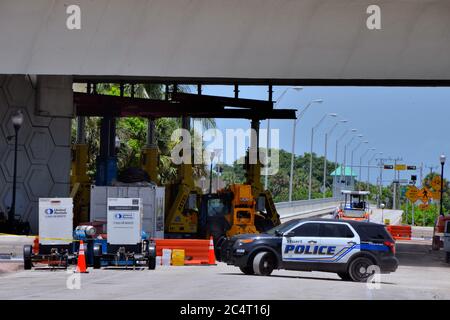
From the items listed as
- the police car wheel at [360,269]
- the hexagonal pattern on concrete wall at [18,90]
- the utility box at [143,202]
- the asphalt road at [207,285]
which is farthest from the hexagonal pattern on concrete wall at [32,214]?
the police car wheel at [360,269]

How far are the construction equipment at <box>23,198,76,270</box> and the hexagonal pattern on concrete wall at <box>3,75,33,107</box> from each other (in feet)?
47.4

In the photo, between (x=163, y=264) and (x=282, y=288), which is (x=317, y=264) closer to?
(x=282, y=288)

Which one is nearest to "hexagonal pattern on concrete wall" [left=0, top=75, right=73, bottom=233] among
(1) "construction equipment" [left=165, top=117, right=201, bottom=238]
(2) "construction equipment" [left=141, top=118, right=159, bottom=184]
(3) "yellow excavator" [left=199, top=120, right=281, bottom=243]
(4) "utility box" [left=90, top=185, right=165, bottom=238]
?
(1) "construction equipment" [left=165, top=117, right=201, bottom=238]

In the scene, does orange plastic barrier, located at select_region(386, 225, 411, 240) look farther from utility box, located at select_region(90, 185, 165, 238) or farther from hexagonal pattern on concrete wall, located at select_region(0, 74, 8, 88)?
hexagonal pattern on concrete wall, located at select_region(0, 74, 8, 88)

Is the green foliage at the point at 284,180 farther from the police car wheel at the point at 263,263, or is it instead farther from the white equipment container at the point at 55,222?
the police car wheel at the point at 263,263

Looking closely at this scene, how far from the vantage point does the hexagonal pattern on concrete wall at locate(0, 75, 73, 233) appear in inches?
1639

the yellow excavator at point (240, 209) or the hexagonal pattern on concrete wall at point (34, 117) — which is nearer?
the yellow excavator at point (240, 209)

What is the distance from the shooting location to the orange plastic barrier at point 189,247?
33844 mm

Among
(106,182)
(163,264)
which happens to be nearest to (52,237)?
(163,264)

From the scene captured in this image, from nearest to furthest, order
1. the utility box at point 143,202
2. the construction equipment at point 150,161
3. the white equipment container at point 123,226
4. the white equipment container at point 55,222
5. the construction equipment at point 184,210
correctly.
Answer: the white equipment container at point 55,222 < the white equipment container at point 123,226 < the utility box at point 143,202 < the construction equipment at point 184,210 < the construction equipment at point 150,161

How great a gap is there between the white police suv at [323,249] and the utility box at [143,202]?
10.6 metres

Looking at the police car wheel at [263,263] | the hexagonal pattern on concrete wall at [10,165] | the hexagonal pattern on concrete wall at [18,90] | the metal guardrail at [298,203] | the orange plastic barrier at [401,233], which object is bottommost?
the orange plastic barrier at [401,233]

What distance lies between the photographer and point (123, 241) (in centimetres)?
2822
